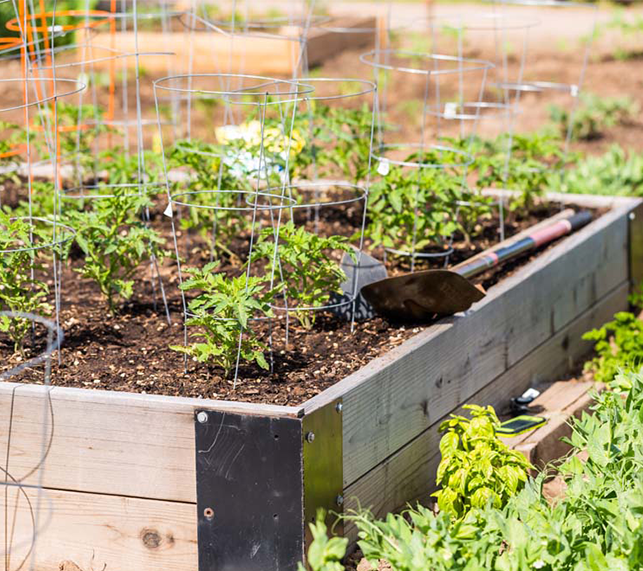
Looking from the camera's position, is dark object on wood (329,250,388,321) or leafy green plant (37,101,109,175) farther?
leafy green plant (37,101,109,175)

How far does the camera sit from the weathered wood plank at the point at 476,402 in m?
2.92

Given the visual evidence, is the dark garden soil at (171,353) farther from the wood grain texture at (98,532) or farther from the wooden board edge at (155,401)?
the wood grain texture at (98,532)

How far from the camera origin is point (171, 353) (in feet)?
10.5

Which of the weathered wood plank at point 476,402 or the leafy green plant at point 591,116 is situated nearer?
the weathered wood plank at point 476,402

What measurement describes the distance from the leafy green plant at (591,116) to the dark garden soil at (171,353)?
5088 mm

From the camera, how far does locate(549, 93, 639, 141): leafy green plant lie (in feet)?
26.6

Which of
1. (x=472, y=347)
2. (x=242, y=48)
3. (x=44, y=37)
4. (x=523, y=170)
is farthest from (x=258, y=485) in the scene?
(x=242, y=48)

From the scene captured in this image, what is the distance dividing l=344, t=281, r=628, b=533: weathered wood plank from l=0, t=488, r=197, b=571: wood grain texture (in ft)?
1.53

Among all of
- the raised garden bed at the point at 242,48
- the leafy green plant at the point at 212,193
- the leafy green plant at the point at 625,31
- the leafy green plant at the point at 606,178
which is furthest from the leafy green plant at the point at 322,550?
the leafy green plant at the point at 625,31

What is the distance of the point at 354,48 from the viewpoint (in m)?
11.5

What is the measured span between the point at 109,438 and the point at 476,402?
1.43 meters

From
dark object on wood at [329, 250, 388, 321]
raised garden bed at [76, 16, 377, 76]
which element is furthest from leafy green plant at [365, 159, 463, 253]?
raised garden bed at [76, 16, 377, 76]

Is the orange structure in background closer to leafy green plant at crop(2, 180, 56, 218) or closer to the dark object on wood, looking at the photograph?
leafy green plant at crop(2, 180, 56, 218)

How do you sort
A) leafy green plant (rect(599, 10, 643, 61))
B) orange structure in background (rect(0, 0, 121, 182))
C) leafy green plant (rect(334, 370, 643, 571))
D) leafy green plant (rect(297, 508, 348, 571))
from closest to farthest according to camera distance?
leafy green plant (rect(297, 508, 348, 571)) → leafy green plant (rect(334, 370, 643, 571)) → orange structure in background (rect(0, 0, 121, 182)) → leafy green plant (rect(599, 10, 643, 61))
